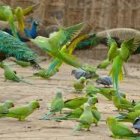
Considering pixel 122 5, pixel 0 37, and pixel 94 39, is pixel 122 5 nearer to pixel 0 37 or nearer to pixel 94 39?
pixel 94 39

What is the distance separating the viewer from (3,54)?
6.01m

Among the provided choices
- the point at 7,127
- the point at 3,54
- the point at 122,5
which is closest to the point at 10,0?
the point at 122,5

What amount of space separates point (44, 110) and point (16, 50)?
1.87ft

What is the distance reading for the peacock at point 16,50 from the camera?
5691 mm

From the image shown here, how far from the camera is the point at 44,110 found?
5738 millimetres

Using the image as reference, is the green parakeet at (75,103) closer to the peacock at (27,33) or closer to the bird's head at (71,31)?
the bird's head at (71,31)

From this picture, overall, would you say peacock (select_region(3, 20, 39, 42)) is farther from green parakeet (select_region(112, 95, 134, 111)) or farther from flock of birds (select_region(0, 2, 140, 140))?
green parakeet (select_region(112, 95, 134, 111))

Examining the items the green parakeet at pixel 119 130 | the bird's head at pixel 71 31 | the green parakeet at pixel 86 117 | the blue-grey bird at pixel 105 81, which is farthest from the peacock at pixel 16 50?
the blue-grey bird at pixel 105 81

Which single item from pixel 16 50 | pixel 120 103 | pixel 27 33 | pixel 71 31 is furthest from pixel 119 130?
pixel 27 33

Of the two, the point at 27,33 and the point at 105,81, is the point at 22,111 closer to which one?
the point at 105,81

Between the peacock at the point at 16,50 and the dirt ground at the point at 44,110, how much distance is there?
451 mm

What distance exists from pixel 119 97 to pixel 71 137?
1190 millimetres

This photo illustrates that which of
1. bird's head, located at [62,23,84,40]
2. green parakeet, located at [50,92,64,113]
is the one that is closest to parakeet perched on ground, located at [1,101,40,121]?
green parakeet, located at [50,92,64,113]

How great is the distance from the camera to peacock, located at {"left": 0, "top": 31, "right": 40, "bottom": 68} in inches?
224
